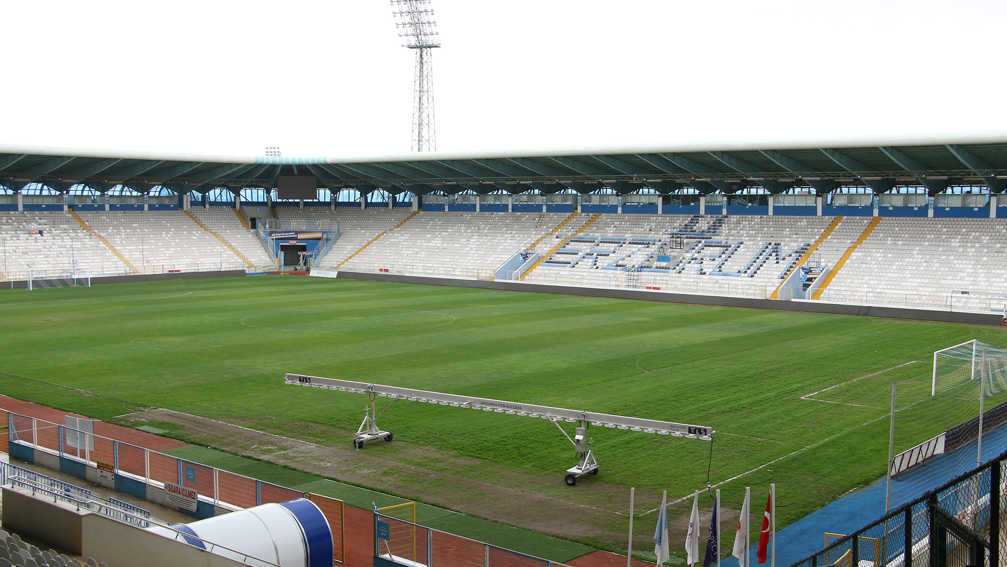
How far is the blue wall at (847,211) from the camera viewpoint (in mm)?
55031

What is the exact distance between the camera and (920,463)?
17.1 meters

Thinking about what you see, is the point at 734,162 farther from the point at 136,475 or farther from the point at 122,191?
the point at 122,191

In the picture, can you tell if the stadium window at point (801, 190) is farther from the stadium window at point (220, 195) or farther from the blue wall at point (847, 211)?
the stadium window at point (220, 195)

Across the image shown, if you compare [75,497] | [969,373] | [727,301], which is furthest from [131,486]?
[727,301]

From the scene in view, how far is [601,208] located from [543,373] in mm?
40978

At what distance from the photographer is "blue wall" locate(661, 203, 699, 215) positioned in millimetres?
62500

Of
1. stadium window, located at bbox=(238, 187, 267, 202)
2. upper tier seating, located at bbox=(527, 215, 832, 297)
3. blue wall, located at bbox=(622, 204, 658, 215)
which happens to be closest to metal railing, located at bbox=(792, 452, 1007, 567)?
upper tier seating, located at bbox=(527, 215, 832, 297)

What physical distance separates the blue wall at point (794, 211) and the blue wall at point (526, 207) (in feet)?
60.1

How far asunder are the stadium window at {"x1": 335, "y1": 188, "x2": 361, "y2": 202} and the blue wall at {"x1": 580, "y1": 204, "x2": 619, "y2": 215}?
2153cm

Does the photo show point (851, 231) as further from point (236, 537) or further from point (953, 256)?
point (236, 537)

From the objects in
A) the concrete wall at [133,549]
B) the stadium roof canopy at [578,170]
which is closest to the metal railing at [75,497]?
the concrete wall at [133,549]

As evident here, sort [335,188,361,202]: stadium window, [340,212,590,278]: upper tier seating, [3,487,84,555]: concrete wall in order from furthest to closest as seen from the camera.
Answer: [335,188,361,202]: stadium window < [340,212,590,278]: upper tier seating < [3,487,84,555]: concrete wall

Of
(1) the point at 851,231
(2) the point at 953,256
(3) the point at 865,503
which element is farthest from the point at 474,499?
(1) the point at 851,231

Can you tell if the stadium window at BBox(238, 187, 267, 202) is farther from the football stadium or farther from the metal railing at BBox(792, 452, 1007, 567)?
the metal railing at BBox(792, 452, 1007, 567)
